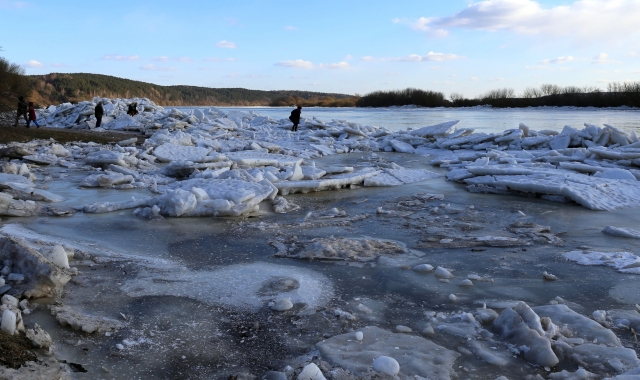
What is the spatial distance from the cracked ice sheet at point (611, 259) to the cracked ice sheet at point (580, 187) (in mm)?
2322

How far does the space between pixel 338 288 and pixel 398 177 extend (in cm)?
523

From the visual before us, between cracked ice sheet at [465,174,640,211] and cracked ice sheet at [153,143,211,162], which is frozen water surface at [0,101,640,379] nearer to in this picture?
cracked ice sheet at [465,174,640,211]

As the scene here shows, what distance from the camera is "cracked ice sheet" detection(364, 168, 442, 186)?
25.5 ft

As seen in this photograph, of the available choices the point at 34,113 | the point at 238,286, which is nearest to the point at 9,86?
the point at 34,113

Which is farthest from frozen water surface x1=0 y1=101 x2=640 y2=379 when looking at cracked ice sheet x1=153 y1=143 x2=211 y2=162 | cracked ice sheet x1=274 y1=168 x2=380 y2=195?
cracked ice sheet x1=153 y1=143 x2=211 y2=162

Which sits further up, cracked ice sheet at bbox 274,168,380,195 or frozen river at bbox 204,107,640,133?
frozen river at bbox 204,107,640,133

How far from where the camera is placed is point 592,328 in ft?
8.63

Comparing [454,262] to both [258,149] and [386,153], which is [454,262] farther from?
[386,153]

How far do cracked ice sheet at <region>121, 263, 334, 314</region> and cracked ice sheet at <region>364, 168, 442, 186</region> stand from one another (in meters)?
4.30

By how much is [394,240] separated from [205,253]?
1.70 m

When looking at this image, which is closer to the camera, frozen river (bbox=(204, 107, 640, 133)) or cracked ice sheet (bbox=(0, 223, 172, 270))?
cracked ice sheet (bbox=(0, 223, 172, 270))

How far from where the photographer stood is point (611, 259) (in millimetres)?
3885

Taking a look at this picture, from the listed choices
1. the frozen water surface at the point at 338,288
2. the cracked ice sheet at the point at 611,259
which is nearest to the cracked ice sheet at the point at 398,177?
the frozen water surface at the point at 338,288

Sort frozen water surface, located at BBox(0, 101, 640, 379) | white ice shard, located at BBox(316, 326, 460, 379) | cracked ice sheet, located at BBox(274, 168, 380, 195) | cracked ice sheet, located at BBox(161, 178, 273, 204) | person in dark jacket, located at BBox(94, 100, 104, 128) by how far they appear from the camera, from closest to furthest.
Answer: white ice shard, located at BBox(316, 326, 460, 379)
frozen water surface, located at BBox(0, 101, 640, 379)
cracked ice sheet, located at BBox(161, 178, 273, 204)
cracked ice sheet, located at BBox(274, 168, 380, 195)
person in dark jacket, located at BBox(94, 100, 104, 128)
